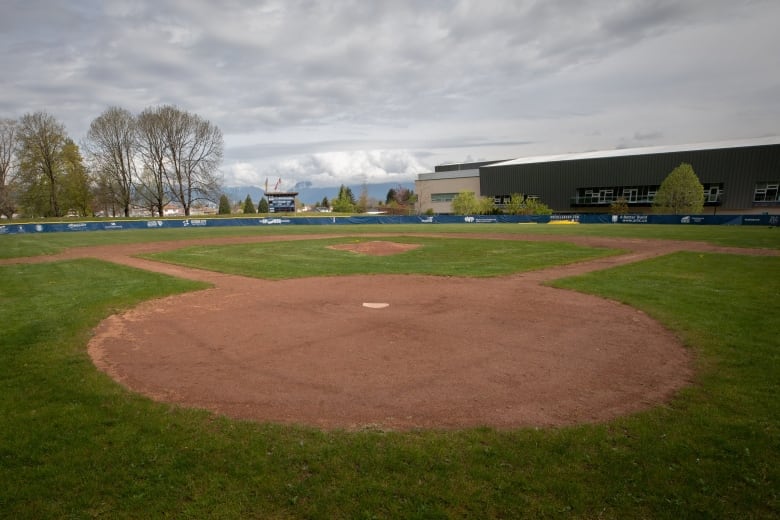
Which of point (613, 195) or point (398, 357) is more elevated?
point (613, 195)

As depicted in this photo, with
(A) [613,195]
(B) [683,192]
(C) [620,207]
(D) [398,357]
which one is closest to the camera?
(D) [398,357]

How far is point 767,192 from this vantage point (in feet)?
191

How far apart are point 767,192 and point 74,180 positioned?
329 feet

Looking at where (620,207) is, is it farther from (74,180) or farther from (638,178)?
(74,180)

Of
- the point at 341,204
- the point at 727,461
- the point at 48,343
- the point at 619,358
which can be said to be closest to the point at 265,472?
the point at 727,461

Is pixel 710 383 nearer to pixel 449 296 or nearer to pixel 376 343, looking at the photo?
pixel 376 343

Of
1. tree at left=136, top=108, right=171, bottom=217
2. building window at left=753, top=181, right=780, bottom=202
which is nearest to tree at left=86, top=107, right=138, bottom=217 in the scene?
tree at left=136, top=108, right=171, bottom=217

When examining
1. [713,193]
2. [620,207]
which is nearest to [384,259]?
[620,207]

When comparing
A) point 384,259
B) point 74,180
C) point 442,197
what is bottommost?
point 384,259

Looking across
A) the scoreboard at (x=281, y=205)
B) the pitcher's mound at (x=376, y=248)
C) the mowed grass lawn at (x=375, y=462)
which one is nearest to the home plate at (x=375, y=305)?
the mowed grass lawn at (x=375, y=462)

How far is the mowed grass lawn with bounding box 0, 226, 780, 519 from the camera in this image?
390 centimetres

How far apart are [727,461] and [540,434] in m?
1.86

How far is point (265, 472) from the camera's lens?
4398mm

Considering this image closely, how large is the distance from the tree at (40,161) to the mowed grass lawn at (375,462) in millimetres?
70477
